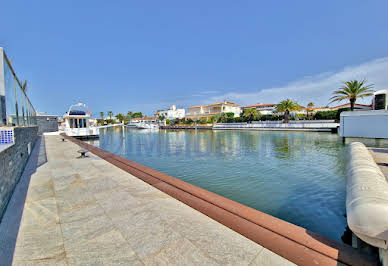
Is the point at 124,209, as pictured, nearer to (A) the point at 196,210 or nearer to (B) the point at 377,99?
(A) the point at 196,210

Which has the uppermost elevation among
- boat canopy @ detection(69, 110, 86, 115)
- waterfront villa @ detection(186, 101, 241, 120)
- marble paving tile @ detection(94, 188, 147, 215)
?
waterfront villa @ detection(186, 101, 241, 120)

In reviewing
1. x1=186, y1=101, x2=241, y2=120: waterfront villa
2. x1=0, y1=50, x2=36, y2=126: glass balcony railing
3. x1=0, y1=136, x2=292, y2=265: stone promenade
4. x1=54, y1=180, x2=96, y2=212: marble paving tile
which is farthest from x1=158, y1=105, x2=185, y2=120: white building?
x1=0, y1=136, x2=292, y2=265: stone promenade

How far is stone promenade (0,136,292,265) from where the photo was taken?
1.74 m

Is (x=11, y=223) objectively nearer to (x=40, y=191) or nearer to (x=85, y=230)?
(x=85, y=230)

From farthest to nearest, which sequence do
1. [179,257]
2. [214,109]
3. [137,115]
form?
[137,115] < [214,109] < [179,257]

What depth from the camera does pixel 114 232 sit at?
7.11 feet

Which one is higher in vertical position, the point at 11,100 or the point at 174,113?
the point at 174,113

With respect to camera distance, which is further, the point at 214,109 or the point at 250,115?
the point at 214,109

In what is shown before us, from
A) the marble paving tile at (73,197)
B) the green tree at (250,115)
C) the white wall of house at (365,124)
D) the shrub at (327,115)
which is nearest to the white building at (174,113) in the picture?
the green tree at (250,115)

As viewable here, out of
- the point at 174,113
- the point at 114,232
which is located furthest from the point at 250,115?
the point at 114,232

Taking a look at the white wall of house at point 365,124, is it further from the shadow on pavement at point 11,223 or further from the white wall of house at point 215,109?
the white wall of house at point 215,109

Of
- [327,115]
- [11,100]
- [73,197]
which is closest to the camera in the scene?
[73,197]

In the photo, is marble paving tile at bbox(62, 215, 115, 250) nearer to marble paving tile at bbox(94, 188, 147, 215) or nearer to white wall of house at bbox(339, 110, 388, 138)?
marble paving tile at bbox(94, 188, 147, 215)

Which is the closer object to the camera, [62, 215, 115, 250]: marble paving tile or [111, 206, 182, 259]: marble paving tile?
[111, 206, 182, 259]: marble paving tile
